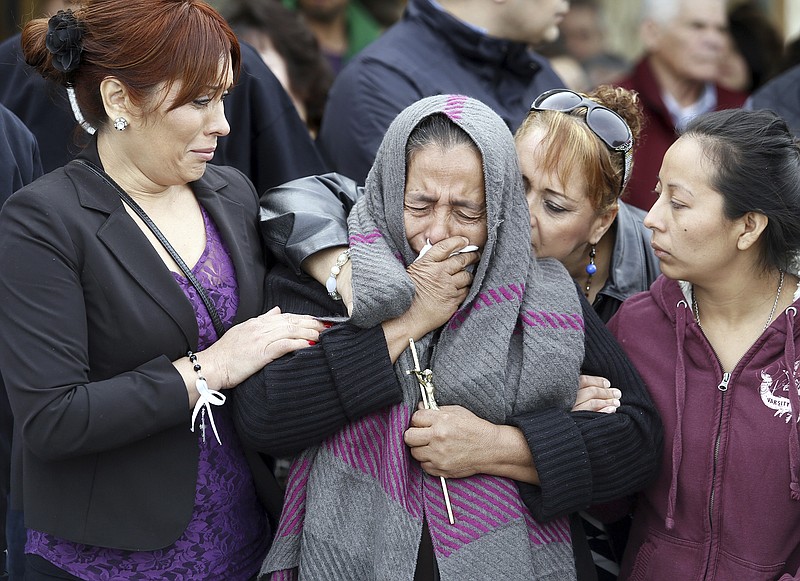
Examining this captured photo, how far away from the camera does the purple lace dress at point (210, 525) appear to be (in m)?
2.29

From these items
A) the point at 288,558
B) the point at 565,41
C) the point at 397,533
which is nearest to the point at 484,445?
the point at 397,533

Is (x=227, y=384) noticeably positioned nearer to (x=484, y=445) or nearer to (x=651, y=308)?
(x=484, y=445)

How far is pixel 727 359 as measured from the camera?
8.27 feet

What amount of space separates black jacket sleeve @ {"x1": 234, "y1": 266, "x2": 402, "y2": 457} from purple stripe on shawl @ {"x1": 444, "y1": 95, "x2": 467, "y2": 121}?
0.53 m

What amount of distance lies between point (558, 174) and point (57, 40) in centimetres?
125

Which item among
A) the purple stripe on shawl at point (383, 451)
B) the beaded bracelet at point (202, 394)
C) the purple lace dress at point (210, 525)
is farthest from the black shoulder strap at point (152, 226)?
the purple stripe on shawl at point (383, 451)

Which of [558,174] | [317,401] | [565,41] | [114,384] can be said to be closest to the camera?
[114,384]

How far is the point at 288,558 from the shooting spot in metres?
2.40

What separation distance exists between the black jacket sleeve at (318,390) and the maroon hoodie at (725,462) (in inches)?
28.7

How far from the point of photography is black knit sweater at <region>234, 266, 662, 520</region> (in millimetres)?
2307

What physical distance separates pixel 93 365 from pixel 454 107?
1.00 metres

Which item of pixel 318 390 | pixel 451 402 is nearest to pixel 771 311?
pixel 451 402

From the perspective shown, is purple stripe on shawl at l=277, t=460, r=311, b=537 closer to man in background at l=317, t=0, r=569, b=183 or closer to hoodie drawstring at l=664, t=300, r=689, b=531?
hoodie drawstring at l=664, t=300, r=689, b=531

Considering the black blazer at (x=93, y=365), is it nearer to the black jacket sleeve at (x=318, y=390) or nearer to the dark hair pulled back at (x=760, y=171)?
the black jacket sleeve at (x=318, y=390)
